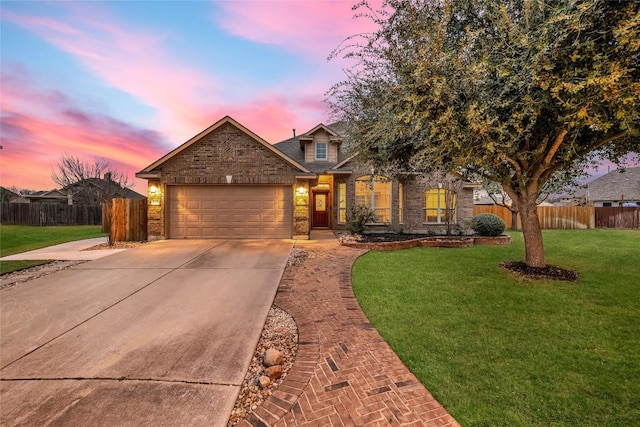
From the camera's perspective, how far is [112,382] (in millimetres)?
2691

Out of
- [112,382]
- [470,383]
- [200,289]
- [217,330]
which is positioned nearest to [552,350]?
[470,383]

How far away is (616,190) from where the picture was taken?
95.9 ft

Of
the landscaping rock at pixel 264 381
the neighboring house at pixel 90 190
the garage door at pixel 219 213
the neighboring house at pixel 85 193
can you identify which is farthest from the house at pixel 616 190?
the neighboring house at pixel 85 193

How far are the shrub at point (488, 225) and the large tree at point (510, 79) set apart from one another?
4.89 m

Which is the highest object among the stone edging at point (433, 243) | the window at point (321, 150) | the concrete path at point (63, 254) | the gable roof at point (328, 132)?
the gable roof at point (328, 132)

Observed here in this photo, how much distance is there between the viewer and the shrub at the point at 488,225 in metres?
11.7

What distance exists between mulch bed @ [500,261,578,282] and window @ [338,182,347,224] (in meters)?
8.97

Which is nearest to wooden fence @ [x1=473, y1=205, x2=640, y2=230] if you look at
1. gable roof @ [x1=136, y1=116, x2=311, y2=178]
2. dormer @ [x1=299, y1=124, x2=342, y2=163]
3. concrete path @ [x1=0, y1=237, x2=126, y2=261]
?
dormer @ [x1=299, y1=124, x2=342, y2=163]

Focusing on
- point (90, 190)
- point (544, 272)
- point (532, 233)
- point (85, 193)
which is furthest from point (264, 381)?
point (85, 193)

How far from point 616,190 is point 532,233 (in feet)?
113

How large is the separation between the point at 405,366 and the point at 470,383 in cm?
61

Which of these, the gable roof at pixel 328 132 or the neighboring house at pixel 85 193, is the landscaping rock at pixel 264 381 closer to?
the gable roof at pixel 328 132

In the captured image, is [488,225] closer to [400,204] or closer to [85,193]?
[400,204]

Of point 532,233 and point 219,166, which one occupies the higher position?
point 219,166
